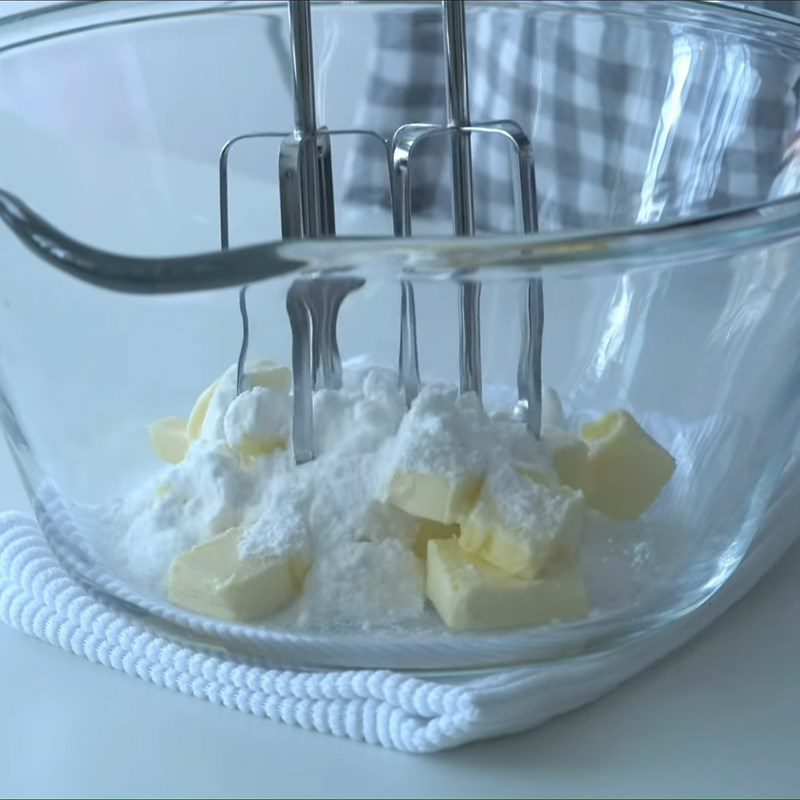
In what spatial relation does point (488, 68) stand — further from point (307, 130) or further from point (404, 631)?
point (404, 631)

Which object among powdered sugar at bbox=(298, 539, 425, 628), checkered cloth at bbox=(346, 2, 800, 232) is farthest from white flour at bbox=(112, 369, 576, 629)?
checkered cloth at bbox=(346, 2, 800, 232)

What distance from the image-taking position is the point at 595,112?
636 millimetres

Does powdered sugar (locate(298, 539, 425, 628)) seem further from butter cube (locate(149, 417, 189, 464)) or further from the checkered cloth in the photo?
the checkered cloth

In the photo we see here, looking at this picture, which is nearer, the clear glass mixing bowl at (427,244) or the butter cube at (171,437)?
the clear glass mixing bowl at (427,244)

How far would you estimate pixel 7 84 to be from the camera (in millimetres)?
546

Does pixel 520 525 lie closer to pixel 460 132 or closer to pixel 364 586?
pixel 364 586

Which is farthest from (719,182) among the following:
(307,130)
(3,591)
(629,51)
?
(3,591)

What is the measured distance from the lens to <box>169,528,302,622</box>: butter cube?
0.39 metres

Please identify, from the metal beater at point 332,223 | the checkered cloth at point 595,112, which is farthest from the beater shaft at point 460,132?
the checkered cloth at point 595,112

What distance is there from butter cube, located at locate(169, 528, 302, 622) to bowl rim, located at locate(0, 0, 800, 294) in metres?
0.10

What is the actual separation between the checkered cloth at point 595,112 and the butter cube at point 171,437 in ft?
0.63

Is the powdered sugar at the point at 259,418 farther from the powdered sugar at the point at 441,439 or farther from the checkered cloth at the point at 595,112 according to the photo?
the checkered cloth at the point at 595,112

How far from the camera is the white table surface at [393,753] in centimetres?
37

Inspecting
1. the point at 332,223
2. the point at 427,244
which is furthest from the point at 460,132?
the point at 427,244
